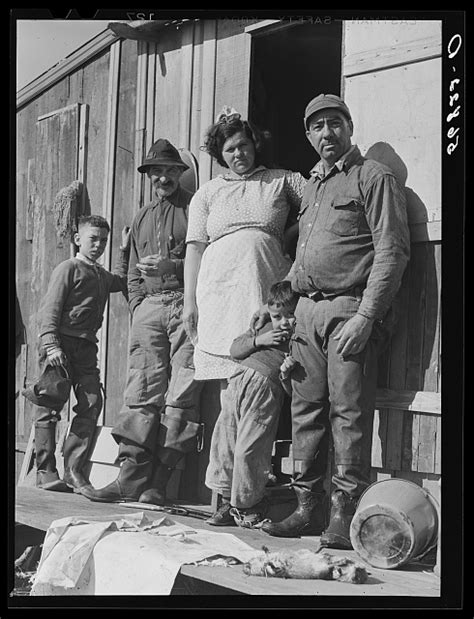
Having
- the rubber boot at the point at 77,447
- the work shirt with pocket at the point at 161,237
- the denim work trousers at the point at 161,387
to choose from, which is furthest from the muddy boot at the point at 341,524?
the rubber boot at the point at 77,447

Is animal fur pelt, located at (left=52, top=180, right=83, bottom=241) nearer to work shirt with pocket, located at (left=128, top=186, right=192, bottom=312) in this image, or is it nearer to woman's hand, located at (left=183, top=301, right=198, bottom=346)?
work shirt with pocket, located at (left=128, top=186, right=192, bottom=312)

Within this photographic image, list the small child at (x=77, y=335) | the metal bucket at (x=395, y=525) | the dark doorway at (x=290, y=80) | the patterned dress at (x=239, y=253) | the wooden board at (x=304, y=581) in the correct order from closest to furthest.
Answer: the wooden board at (x=304, y=581) < the metal bucket at (x=395, y=525) < the patterned dress at (x=239, y=253) < the small child at (x=77, y=335) < the dark doorway at (x=290, y=80)

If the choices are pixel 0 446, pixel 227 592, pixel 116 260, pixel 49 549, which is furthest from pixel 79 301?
pixel 227 592

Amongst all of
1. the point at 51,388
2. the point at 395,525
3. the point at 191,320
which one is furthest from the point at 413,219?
the point at 51,388

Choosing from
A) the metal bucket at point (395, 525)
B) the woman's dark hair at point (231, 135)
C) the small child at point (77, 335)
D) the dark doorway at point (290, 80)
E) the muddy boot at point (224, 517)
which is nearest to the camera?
→ the metal bucket at point (395, 525)

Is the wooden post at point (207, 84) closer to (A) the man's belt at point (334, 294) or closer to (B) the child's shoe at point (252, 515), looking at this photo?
(A) the man's belt at point (334, 294)

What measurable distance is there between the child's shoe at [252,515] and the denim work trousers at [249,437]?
0.03m

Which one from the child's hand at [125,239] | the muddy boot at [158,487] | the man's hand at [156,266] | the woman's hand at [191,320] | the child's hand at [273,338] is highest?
the child's hand at [125,239]

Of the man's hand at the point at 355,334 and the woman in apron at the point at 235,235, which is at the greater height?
the woman in apron at the point at 235,235

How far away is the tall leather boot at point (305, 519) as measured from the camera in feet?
18.5

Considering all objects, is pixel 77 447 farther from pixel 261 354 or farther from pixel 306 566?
pixel 306 566

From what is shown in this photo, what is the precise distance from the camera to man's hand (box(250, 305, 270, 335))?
5.93m

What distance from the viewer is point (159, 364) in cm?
645

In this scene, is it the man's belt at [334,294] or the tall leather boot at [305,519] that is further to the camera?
the tall leather boot at [305,519]
